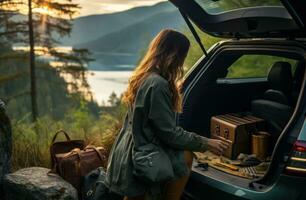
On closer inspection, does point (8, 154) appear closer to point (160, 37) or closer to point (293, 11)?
point (160, 37)

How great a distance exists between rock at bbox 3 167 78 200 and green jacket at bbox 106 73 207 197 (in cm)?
114

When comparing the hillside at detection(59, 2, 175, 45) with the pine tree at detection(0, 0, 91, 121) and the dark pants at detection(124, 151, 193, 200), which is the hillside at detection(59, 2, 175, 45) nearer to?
the pine tree at detection(0, 0, 91, 121)

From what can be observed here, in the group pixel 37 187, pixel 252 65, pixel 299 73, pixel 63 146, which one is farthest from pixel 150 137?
pixel 252 65

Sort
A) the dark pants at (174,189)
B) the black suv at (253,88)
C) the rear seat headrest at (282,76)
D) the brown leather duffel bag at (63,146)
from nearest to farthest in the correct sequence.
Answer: the black suv at (253,88), the dark pants at (174,189), the rear seat headrest at (282,76), the brown leather duffel bag at (63,146)

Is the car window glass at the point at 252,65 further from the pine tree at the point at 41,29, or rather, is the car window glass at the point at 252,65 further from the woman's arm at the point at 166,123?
the woman's arm at the point at 166,123

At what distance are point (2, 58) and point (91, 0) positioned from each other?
392 centimetres

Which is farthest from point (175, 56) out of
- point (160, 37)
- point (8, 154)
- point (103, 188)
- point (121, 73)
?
point (121, 73)

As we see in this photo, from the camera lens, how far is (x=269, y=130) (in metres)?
4.19

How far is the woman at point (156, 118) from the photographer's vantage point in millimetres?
2838

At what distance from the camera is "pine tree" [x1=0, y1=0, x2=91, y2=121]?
17.4m

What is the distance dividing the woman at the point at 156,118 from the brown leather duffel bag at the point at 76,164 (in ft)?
4.06

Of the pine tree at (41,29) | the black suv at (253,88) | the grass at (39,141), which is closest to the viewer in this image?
the black suv at (253,88)

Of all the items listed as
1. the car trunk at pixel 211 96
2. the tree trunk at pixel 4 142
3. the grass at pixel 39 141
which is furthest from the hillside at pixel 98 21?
the tree trunk at pixel 4 142

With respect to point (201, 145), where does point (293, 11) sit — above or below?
above
